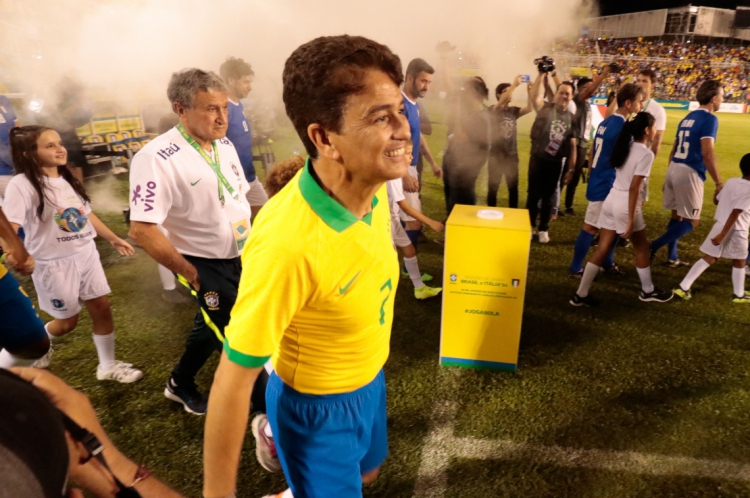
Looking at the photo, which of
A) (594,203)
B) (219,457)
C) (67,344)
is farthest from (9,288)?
(594,203)

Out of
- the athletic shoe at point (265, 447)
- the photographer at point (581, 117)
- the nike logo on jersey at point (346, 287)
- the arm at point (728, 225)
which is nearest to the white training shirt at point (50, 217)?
the athletic shoe at point (265, 447)

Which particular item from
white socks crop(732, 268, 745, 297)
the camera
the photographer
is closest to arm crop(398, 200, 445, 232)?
white socks crop(732, 268, 745, 297)

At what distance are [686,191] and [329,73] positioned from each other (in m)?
5.11

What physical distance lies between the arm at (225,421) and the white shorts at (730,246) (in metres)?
4.58

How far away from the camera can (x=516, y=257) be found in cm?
297

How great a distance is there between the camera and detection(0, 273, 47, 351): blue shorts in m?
→ 2.46

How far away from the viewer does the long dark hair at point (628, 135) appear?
379 centimetres

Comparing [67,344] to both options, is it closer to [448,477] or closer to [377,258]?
[448,477]

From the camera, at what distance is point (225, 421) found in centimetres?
111

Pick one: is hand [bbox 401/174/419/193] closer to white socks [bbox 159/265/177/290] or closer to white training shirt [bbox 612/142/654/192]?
white training shirt [bbox 612/142/654/192]

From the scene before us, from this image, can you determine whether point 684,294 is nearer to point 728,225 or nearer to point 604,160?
point 728,225

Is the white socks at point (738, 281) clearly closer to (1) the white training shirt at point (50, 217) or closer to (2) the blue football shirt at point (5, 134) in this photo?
(1) the white training shirt at point (50, 217)

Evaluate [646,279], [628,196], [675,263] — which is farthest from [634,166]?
[675,263]

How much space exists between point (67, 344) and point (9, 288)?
158 centimetres
